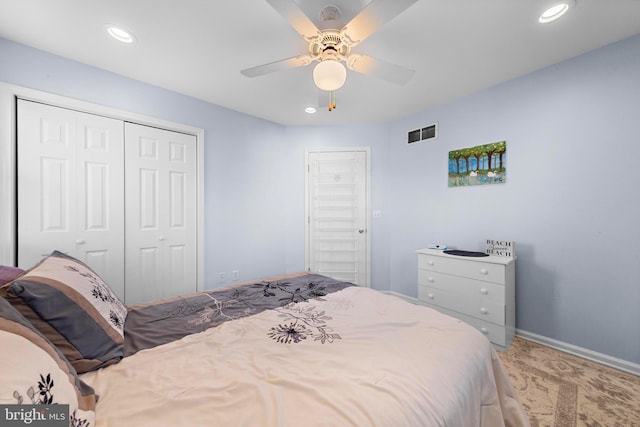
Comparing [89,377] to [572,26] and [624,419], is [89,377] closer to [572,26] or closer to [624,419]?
[624,419]

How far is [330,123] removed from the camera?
3805 millimetres

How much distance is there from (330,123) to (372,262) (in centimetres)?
214

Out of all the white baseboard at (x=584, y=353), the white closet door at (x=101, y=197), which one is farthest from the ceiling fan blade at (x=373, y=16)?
the white baseboard at (x=584, y=353)

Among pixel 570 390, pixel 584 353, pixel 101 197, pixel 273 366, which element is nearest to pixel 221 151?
pixel 101 197

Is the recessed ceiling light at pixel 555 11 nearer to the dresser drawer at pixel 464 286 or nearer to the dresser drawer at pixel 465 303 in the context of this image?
the dresser drawer at pixel 464 286

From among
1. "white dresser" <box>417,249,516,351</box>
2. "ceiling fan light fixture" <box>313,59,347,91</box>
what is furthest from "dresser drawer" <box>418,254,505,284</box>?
"ceiling fan light fixture" <box>313,59,347,91</box>

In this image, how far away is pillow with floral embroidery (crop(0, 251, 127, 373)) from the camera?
35.5 inches

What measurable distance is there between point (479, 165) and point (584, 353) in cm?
189

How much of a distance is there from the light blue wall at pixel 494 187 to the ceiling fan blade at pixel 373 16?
1.97 metres

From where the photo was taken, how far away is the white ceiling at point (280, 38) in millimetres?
1656

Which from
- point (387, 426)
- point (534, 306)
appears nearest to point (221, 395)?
point (387, 426)

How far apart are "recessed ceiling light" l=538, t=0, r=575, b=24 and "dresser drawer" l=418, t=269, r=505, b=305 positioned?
2033mm

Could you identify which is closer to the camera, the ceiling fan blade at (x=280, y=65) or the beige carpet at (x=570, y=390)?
the beige carpet at (x=570, y=390)

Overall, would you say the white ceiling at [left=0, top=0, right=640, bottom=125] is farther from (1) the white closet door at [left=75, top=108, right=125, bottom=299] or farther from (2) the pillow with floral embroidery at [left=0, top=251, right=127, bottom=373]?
(2) the pillow with floral embroidery at [left=0, top=251, right=127, bottom=373]
